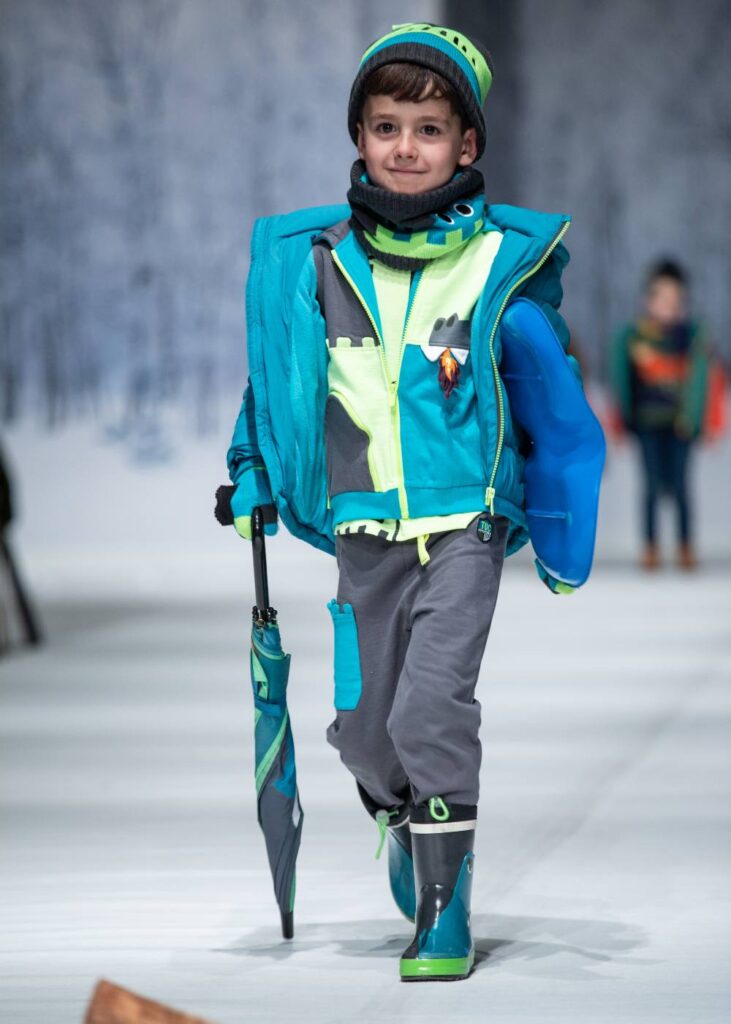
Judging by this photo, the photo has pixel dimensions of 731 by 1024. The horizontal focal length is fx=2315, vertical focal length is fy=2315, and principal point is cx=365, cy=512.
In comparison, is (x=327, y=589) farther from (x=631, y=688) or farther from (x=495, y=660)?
(x=631, y=688)

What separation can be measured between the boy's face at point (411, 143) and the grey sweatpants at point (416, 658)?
572mm

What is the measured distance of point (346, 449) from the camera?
381 centimetres

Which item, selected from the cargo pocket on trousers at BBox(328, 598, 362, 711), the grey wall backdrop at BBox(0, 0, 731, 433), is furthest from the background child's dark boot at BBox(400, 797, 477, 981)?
the grey wall backdrop at BBox(0, 0, 731, 433)

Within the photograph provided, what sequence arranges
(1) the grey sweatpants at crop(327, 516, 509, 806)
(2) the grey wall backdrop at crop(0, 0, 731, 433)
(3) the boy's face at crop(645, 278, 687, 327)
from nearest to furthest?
(1) the grey sweatpants at crop(327, 516, 509, 806)
(3) the boy's face at crop(645, 278, 687, 327)
(2) the grey wall backdrop at crop(0, 0, 731, 433)

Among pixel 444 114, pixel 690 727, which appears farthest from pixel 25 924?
pixel 690 727

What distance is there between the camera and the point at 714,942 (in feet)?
13.0

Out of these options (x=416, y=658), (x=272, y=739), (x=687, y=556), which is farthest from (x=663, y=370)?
(x=416, y=658)

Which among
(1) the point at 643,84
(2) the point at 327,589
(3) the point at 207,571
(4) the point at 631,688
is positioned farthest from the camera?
(1) the point at 643,84

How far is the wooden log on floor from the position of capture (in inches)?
110

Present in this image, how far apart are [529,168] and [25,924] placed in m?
12.4

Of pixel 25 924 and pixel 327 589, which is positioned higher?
pixel 25 924

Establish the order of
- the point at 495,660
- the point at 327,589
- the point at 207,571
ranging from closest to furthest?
1. the point at 495,660
2. the point at 327,589
3. the point at 207,571

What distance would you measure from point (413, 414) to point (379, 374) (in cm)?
9

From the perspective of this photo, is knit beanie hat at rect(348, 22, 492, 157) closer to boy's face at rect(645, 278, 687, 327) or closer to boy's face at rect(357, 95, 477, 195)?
boy's face at rect(357, 95, 477, 195)
